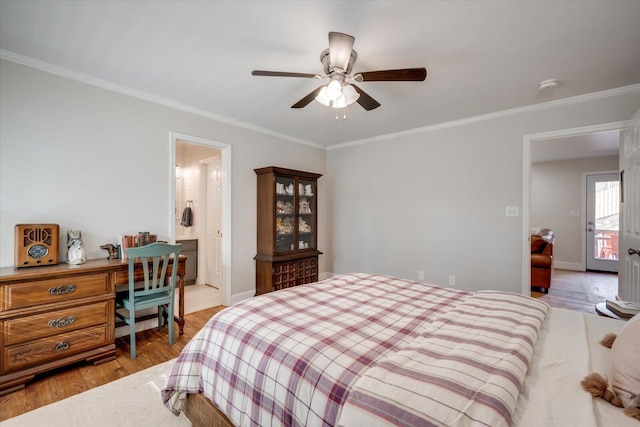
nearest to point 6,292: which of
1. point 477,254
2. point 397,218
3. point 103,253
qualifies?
point 103,253

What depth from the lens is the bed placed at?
2.71 ft

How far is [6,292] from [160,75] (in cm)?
201

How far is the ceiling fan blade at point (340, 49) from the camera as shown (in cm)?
160

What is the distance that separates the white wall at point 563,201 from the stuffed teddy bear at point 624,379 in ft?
21.0

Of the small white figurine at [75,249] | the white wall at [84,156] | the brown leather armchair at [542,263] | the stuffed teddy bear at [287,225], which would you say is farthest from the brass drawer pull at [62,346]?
the brown leather armchair at [542,263]

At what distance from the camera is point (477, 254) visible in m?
3.54

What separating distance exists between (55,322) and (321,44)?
286cm

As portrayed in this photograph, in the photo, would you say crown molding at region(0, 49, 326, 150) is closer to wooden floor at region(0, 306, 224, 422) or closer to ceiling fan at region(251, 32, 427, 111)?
ceiling fan at region(251, 32, 427, 111)

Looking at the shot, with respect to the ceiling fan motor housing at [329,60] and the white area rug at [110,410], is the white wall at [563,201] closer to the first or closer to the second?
the ceiling fan motor housing at [329,60]

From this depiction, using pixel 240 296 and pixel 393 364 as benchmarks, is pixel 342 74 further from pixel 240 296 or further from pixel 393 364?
pixel 240 296

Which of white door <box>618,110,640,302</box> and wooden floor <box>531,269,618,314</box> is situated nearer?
white door <box>618,110,640,302</box>

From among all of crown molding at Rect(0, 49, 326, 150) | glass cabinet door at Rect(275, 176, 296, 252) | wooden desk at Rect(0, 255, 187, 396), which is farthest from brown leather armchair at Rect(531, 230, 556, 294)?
wooden desk at Rect(0, 255, 187, 396)

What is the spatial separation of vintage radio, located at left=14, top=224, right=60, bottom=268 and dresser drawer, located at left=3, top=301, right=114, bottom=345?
44 centimetres

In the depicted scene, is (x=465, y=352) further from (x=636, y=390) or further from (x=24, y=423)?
(x=24, y=423)
